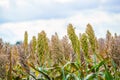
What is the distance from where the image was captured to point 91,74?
4.20 meters

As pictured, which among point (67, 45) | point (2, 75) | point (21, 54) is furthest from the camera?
point (67, 45)

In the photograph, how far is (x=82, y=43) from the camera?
413 cm

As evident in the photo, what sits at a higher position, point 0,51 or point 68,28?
point 68,28

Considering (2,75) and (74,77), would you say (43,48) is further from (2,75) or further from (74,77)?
(2,75)

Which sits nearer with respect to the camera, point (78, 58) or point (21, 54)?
point (21, 54)

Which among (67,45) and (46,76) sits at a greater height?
(67,45)

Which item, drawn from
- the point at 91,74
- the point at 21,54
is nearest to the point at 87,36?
the point at 91,74

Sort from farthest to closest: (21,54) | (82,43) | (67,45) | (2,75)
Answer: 1. (67,45)
2. (82,43)
3. (21,54)
4. (2,75)

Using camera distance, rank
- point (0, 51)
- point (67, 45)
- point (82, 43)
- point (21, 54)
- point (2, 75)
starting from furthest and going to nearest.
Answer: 1. point (67, 45)
2. point (82, 43)
3. point (21, 54)
4. point (0, 51)
5. point (2, 75)

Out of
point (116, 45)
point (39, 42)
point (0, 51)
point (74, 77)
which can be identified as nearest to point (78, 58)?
point (74, 77)

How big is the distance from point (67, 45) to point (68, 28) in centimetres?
91

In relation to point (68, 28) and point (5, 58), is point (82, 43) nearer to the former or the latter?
point (68, 28)

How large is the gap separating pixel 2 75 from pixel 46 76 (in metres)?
1.66

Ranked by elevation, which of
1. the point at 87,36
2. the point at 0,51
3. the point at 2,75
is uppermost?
the point at 87,36
